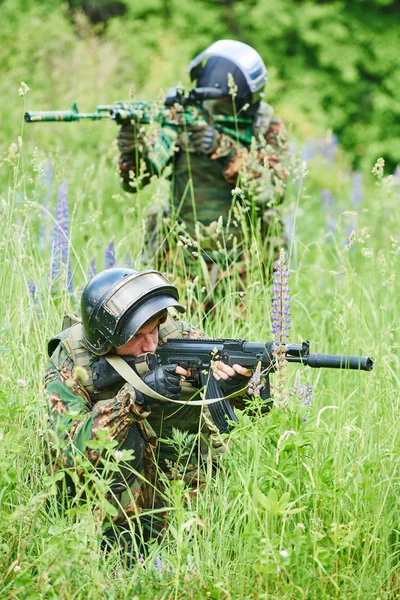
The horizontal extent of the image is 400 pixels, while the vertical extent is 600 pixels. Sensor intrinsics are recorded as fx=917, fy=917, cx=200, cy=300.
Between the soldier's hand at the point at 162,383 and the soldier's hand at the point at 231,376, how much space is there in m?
0.15

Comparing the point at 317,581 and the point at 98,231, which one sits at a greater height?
the point at 98,231

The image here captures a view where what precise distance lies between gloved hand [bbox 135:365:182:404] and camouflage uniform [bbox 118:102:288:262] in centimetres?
211

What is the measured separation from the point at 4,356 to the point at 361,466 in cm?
156

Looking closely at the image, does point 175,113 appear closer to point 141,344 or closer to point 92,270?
point 92,270

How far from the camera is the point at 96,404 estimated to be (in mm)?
3449

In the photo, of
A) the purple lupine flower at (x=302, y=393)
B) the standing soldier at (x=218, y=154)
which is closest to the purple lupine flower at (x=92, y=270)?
the standing soldier at (x=218, y=154)

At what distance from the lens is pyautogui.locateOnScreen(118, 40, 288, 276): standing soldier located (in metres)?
5.45

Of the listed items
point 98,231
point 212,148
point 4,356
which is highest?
point 212,148

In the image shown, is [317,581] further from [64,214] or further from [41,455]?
[64,214]

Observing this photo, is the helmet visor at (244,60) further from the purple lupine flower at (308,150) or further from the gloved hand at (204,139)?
the purple lupine flower at (308,150)

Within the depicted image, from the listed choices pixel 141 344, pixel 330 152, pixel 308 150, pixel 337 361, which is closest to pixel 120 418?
pixel 141 344

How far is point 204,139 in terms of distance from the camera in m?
5.45

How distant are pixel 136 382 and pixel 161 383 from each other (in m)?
0.10

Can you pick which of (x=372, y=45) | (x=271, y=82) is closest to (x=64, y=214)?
(x=271, y=82)
